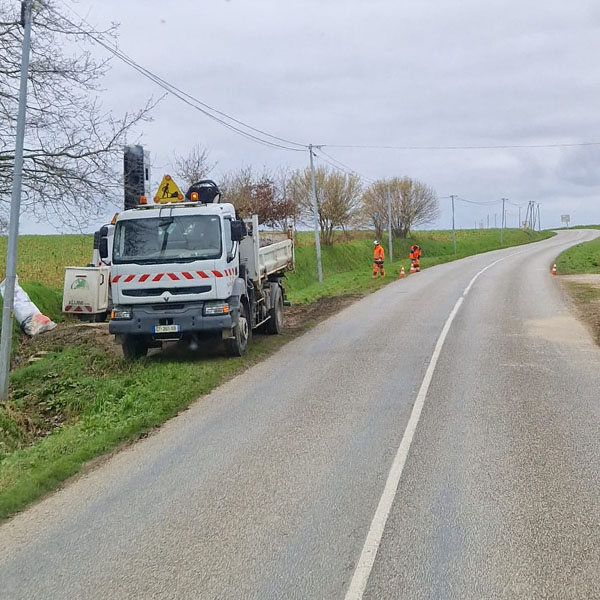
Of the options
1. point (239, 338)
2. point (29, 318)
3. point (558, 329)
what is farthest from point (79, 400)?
point (558, 329)

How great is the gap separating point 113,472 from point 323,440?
2.21 meters

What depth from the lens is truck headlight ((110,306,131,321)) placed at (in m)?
12.8

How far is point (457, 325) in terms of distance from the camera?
16.6m

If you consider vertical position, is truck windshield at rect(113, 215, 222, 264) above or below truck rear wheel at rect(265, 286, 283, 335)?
above

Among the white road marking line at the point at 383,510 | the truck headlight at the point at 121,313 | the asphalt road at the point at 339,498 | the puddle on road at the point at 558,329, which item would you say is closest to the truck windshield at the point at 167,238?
the truck headlight at the point at 121,313

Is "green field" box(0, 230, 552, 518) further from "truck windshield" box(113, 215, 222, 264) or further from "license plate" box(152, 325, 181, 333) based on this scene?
"truck windshield" box(113, 215, 222, 264)

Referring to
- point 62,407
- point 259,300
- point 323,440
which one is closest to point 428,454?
point 323,440

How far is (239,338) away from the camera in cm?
1352

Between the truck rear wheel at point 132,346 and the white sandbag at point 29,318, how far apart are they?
398 centimetres

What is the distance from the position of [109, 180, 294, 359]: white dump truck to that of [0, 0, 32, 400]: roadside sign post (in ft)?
7.28

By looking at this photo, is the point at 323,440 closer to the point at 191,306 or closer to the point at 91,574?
the point at 91,574

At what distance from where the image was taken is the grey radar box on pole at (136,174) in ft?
44.0

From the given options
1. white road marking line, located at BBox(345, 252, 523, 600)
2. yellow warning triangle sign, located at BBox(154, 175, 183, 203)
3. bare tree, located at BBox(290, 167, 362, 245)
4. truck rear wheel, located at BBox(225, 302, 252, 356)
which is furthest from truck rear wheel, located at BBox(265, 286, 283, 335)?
bare tree, located at BBox(290, 167, 362, 245)

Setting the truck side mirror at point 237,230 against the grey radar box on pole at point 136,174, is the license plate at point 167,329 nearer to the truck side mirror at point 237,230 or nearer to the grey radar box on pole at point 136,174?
the truck side mirror at point 237,230
